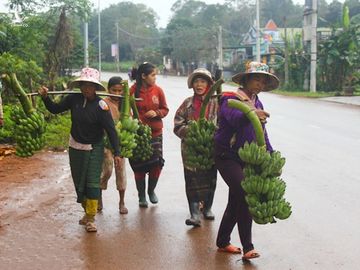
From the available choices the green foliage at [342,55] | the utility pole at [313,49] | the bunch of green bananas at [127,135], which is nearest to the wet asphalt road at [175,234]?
the bunch of green bananas at [127,135]

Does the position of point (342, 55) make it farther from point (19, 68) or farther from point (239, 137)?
point (239, 137)

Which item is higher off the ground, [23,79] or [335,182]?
[23,79]

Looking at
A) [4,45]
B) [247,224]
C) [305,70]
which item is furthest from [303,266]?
[305,70]

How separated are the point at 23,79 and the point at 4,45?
4.15 m

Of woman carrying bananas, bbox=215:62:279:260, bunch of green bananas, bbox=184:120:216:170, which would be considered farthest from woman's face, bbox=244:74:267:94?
bunch of green bananas, bbox=184:120:216:170

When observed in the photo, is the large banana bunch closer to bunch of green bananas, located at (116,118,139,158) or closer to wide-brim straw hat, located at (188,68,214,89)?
wide-brim straw hat, located at (188,68,214,89)

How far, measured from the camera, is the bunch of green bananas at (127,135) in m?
5.82

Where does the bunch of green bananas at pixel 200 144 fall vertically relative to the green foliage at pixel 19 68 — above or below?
below

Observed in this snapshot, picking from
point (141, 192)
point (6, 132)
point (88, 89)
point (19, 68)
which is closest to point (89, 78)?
point (88, 89)

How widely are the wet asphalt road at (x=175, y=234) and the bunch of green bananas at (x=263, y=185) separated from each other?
0.52m

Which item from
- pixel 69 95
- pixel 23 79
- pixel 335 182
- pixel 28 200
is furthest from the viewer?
pixel 23 79

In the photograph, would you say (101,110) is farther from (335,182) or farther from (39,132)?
(335,182)

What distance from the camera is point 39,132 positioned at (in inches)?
211

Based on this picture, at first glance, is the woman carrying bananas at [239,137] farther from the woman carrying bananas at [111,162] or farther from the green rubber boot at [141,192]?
the green rubber boot at [141,192]
